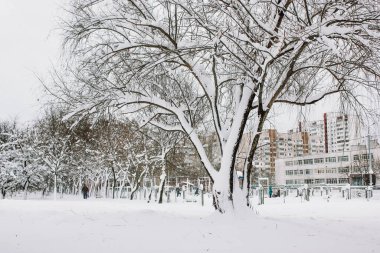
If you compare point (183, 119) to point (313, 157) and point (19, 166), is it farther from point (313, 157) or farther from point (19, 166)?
point (313, 157)

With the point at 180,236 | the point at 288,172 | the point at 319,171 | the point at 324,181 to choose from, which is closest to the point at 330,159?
the point at 319,171

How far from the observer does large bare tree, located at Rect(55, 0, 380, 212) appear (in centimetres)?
972

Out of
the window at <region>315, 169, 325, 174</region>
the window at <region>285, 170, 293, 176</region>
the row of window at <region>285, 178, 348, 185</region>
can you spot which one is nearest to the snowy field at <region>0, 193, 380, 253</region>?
the row of window at <region>285, 178, 348, 185</region>

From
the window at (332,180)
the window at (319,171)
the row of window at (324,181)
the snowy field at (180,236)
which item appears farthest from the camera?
the window at (319,171)

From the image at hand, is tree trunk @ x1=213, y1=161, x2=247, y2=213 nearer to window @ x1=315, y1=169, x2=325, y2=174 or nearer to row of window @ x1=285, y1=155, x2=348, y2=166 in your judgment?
row of window @ x1=285, y1=155, x2=348, y2=166

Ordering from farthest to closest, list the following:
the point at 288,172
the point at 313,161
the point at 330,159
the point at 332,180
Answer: the point at 288,172, the point at 313,161, the point at 330,159, the point at 332,180

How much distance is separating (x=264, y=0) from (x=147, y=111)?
800 centimetres

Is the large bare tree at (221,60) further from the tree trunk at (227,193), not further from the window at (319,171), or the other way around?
the window at (319,171)

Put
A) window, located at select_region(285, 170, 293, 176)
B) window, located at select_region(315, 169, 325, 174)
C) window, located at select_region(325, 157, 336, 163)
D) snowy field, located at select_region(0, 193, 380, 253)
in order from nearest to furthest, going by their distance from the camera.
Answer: snowy field, located at select_region(0, 193, 380, 253)
window, located at select_region(325, 157, 336, 163)
window, located at select_region(315, 169, 325, 174)
window, located at select_region(285, 170, 293, 176)

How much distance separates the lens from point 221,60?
10312mm

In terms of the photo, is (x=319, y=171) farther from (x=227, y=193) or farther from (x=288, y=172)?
(x=227, y=193)

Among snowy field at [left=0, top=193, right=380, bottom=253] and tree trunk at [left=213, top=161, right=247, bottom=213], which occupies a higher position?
tree trunk at [left=213, top=161, right=247, bottom=213]

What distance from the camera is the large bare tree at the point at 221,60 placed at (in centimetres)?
972

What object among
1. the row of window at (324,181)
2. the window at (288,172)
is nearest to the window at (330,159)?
the row of window at (324,181)
